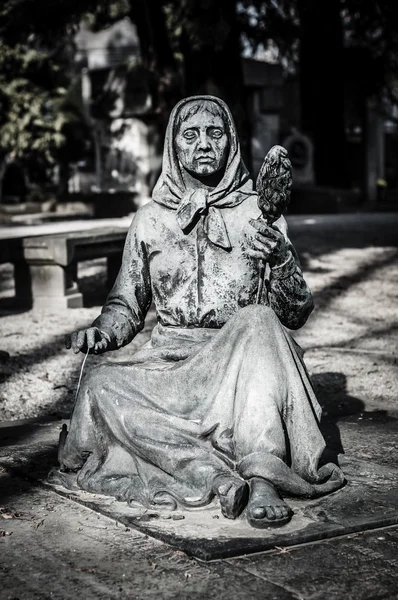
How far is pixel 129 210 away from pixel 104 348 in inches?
680

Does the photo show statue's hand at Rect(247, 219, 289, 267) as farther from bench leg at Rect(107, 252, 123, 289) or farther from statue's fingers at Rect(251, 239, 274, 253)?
bench leg at Rect(107, 252, 123, 289)

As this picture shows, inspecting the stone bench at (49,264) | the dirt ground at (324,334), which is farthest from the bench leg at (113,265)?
the stone bench at (49,264)

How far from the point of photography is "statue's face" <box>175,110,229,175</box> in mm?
5258

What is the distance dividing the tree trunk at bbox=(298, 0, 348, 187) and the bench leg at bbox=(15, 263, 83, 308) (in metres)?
15.2

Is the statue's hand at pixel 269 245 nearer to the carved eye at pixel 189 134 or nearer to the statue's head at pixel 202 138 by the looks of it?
the statue's head at pixel 202 138

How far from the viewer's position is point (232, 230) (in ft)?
17.3

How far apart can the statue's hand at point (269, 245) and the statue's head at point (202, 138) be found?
0.43m

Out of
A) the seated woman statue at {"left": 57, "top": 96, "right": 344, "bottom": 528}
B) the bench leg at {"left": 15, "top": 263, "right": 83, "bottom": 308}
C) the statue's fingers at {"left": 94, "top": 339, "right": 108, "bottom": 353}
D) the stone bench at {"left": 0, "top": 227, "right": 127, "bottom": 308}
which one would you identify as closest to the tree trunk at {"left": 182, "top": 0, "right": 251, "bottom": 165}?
the stone bench at {"left": 0, "top": 227, "right": 127, "bottom": 308}

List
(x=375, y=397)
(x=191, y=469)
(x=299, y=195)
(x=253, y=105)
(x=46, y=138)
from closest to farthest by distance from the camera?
(x=191, y=469) → (x=375, y=397) → (x=299, y=195) → (x=253, y=105) → (x=46, y=138)

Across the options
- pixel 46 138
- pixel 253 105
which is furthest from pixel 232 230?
pixel 46 138

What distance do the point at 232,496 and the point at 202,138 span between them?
1.76 metres

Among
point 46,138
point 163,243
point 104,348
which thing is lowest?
point 104,348

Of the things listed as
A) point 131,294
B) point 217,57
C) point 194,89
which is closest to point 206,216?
point 131,294

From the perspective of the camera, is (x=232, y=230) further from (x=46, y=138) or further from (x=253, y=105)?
(x=46, y=138)
